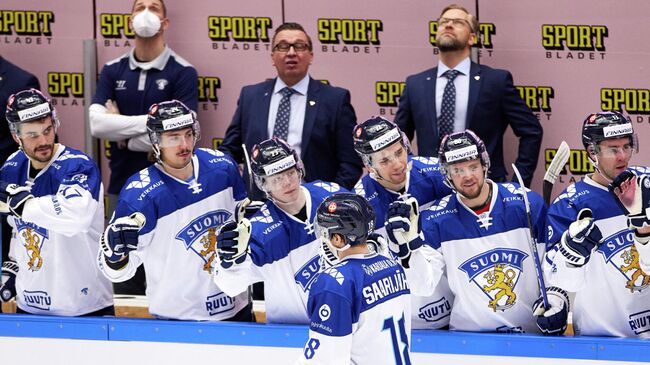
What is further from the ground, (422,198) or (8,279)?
(422,198)

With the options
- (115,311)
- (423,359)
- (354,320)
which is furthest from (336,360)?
(115,311)

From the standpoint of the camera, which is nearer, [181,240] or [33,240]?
[181,240]

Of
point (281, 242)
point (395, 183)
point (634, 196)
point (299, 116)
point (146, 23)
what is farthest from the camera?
point (146, 23)

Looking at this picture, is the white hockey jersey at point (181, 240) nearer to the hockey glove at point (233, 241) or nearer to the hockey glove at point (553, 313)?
the hockey glove at point (233, 241)

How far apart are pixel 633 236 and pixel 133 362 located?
2182mm

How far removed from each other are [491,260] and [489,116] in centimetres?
146

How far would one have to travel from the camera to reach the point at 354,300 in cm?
420

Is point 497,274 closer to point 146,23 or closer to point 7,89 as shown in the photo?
point 146,23

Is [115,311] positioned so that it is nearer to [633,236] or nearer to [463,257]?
[463,257]

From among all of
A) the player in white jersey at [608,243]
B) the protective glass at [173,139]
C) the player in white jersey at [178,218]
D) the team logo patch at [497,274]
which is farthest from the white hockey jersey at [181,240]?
the player in white jersey at [608,243]

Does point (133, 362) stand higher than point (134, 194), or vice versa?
point (134, 194)

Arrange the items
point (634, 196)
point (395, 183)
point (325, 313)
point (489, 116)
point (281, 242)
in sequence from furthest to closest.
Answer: point (489, 116) < point (395, 183) < point (281, 242) < point (634, 196) < point (325, 313)

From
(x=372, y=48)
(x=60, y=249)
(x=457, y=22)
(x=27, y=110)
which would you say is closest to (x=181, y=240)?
(x=60, y=249)

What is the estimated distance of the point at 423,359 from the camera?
16.8 ft
